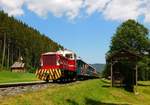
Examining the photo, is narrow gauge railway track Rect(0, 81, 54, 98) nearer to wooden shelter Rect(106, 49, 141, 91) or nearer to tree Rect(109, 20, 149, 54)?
wooden shelter Rect(106, 49, 141, 91)

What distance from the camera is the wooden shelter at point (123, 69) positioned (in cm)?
4703

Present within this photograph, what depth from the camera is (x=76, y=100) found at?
2509 centimetres

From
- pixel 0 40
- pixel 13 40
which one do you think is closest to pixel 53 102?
pixel 0 40

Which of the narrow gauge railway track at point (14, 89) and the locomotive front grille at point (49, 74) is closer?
the narrow gauge railway track at point (14, 89)

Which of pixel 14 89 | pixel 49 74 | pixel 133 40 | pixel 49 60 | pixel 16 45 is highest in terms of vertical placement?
pixel 16 45

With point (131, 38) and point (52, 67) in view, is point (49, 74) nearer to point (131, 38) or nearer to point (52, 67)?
point (52, 67)

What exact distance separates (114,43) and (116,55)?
33.5 metres

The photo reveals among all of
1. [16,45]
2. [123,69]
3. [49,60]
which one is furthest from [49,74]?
[16,45]

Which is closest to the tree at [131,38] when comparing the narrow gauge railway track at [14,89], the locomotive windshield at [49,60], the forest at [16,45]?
the locomotive windshield at [49,60]

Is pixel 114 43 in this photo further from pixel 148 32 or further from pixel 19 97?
pixel 19 97

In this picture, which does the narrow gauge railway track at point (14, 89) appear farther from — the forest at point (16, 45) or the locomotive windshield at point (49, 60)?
the forest at point (16, 45)

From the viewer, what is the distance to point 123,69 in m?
50.5

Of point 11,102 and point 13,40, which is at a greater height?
point 13,40

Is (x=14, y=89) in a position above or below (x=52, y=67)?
below
